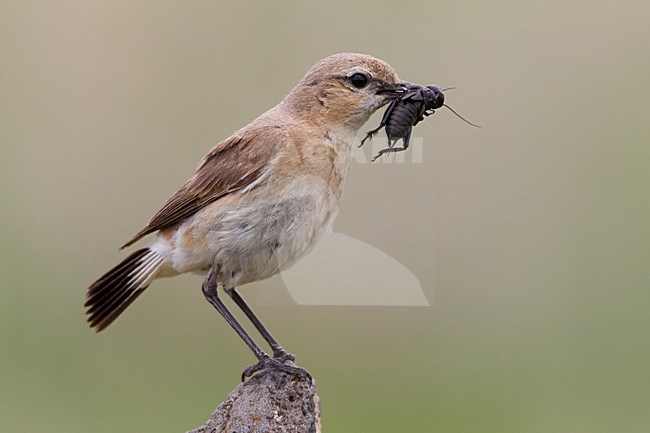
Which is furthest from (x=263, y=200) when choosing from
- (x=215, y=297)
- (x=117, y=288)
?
(x=117, y=288)

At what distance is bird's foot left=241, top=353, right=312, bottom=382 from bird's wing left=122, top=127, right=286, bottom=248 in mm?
804

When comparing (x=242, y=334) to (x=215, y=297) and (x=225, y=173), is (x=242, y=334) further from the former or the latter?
(x=225, y=173)

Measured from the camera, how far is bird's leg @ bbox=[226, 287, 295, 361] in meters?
5.61

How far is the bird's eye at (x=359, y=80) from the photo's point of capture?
5.87 meters

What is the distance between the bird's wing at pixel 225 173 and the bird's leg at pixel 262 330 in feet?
1.45

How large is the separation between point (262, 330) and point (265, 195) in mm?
652

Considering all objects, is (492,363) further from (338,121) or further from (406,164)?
(338,121)

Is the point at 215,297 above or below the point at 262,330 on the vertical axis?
above

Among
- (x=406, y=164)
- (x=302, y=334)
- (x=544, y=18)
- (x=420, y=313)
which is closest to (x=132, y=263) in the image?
(x=406, y=164)

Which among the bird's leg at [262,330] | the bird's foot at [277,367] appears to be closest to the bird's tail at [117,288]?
the bird's leg at [262,330]

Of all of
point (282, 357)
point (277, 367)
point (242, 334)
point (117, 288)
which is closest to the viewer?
point (277, 367)

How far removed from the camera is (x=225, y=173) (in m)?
5.80

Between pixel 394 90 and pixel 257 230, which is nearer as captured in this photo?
pixel 257 230

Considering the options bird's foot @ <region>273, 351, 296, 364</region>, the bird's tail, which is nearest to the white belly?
the bird's tail
